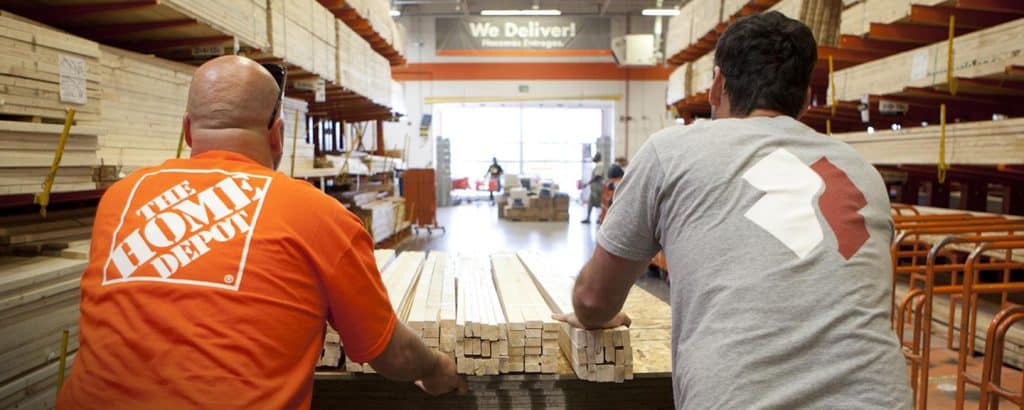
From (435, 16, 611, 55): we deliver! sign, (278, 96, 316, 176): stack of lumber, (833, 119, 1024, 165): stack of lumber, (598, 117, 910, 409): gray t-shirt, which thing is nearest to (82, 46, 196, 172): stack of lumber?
(278, 96, 316, 176): stack of lumber

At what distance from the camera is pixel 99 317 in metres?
1.59

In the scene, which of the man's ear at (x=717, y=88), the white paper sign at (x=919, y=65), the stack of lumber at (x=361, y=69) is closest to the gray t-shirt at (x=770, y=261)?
the man's ear at (x=717, y=88)

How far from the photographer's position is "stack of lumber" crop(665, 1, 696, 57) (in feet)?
30.6

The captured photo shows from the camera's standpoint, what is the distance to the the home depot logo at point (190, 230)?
1.56 metres

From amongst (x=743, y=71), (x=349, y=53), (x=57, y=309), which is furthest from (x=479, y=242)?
(x=743, y=71)

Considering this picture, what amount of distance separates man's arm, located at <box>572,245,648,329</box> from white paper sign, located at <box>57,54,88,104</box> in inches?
100

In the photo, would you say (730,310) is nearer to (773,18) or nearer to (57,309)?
(773,18)

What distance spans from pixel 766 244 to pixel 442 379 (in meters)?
1.18

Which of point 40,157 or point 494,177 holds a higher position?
point 40,157

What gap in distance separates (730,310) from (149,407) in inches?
56.6

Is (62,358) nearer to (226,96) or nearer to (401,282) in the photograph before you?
(401,282)

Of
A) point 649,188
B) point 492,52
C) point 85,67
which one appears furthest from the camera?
point 492,52

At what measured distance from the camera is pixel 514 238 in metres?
13.6

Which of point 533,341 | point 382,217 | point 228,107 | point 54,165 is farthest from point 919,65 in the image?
point 382,217
